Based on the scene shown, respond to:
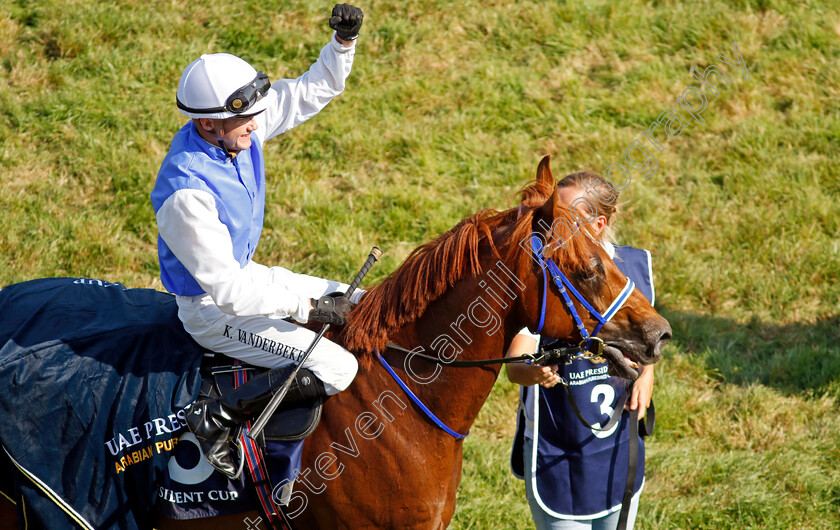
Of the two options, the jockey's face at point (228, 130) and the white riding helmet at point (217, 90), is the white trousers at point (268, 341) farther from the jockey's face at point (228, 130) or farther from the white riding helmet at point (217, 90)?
the white riding helmet at point (217, 90)

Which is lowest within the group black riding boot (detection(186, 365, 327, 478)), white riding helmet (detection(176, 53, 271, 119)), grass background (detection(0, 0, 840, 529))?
grass background (detection(0, 0, 840, 529))

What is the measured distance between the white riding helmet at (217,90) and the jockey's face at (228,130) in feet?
0.20

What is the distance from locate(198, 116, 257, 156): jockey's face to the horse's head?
45.7 inches

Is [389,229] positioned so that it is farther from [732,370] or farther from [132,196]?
[732,370]

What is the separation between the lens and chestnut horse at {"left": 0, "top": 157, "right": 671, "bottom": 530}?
296 centimetres

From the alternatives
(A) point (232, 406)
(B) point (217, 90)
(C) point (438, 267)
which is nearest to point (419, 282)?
(C) point (438, 267)

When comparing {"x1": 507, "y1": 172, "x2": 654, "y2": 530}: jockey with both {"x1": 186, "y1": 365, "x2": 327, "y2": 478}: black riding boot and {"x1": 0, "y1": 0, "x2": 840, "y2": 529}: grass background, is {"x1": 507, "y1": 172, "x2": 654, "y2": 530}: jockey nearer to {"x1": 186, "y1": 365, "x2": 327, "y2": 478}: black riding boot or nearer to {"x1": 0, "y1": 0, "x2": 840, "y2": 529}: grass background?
{"x1": 186, "y1": 365, "x2": 327, "y2": 478}: black riding boot

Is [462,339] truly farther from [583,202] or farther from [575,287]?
[583,202]

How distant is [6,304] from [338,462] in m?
1.66

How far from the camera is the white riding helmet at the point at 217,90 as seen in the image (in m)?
2.87

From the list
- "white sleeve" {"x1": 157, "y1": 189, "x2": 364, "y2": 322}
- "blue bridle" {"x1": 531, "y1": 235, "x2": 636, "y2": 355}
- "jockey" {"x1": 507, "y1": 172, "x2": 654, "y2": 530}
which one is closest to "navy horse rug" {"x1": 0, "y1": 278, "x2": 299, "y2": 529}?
"white sleeve" {"x1": 157, "y1": 189, "x2": 364, "y2": 322}

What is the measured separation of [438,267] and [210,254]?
0.89m

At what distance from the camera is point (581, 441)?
11.5 feet

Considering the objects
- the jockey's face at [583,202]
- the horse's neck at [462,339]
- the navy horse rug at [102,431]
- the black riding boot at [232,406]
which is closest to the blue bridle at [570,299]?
the horse's neck at [462,339]
